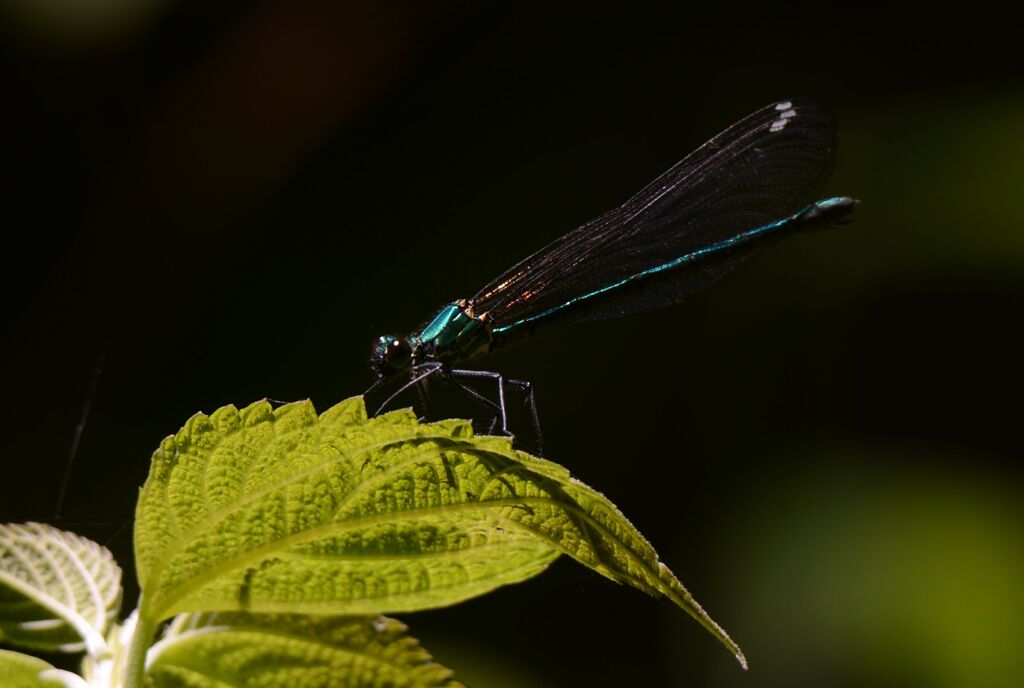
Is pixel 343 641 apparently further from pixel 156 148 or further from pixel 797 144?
pixel 156 148

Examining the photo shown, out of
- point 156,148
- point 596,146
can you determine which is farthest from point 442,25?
point 156,148

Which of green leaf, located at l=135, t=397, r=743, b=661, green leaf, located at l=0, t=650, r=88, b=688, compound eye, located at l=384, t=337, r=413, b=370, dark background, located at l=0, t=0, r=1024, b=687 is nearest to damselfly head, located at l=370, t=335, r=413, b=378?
compound eye, located at l=384, t=337, r=413, b=370

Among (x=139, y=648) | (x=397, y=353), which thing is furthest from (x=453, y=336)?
(x=139, y=648)

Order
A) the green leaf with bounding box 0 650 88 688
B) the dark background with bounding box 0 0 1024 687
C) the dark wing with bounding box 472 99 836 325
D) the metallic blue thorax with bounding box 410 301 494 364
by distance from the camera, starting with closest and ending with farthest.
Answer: the green leaf with bounding box 0 650 88 688
the metallic blue thorax with bounding box 410 301 494 364
the dark wing with bounding box 472 99 836 325
the dark background with bounding box 0 0 1024 687

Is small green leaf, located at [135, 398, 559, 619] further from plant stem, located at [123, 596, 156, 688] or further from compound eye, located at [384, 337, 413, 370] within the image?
compound eye, located at [384, 337, 413, 370]

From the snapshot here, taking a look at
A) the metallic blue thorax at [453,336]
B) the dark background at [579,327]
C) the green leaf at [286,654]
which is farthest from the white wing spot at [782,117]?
the green leaf at [286,654]
